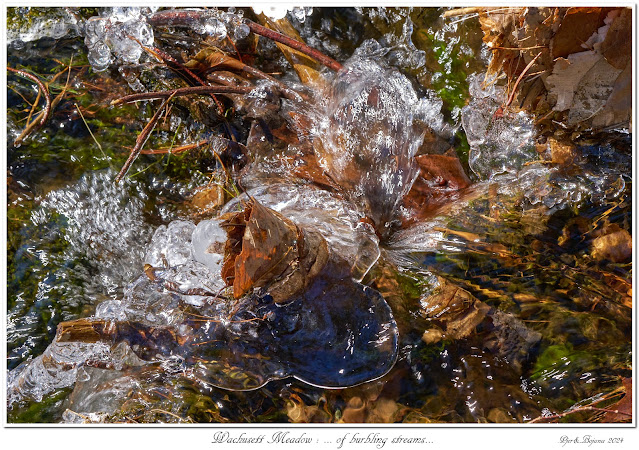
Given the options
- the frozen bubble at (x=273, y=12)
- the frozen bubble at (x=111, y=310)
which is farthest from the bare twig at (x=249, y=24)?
the frozen bubble at (x=111, y=310)

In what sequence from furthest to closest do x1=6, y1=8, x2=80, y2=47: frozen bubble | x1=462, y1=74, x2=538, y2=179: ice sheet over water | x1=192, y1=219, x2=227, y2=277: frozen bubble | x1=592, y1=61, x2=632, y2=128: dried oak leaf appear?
x1=6, y1=8, x2=80, y2=47: frozen bubble
x1=462, y1=74, x2=538, y2=179: ice sheet over water
x1=592, y1=61, x2=632, y2=128: dried oak leaf
x1=192, y1=219, x2=227, y2=277: frozen bubble

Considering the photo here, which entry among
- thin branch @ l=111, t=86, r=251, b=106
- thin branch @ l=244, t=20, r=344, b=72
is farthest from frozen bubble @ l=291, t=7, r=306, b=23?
thin branch @ l=111, t=86, r=251, b=106

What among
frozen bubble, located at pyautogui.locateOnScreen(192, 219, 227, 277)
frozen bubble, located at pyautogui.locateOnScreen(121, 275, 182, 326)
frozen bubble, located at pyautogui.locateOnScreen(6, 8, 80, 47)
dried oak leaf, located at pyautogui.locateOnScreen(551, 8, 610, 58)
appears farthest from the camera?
frozen bubble, located at pyautogui.locateOnScreen(6, 8, 80, 47)

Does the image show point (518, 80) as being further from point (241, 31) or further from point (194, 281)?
point (194, 281)

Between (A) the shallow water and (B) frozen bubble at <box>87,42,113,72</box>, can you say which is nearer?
(A) the shallow water

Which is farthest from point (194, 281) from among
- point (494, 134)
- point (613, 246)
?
point (613, 246)

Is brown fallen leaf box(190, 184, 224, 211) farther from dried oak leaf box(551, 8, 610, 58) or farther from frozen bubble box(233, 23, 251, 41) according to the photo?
dried oak leaf box(551, 8, 610, 58)

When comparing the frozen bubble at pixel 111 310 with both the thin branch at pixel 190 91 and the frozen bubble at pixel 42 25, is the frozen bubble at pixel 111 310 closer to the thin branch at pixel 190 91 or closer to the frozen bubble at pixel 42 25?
the thin branch at pixel 190 91
